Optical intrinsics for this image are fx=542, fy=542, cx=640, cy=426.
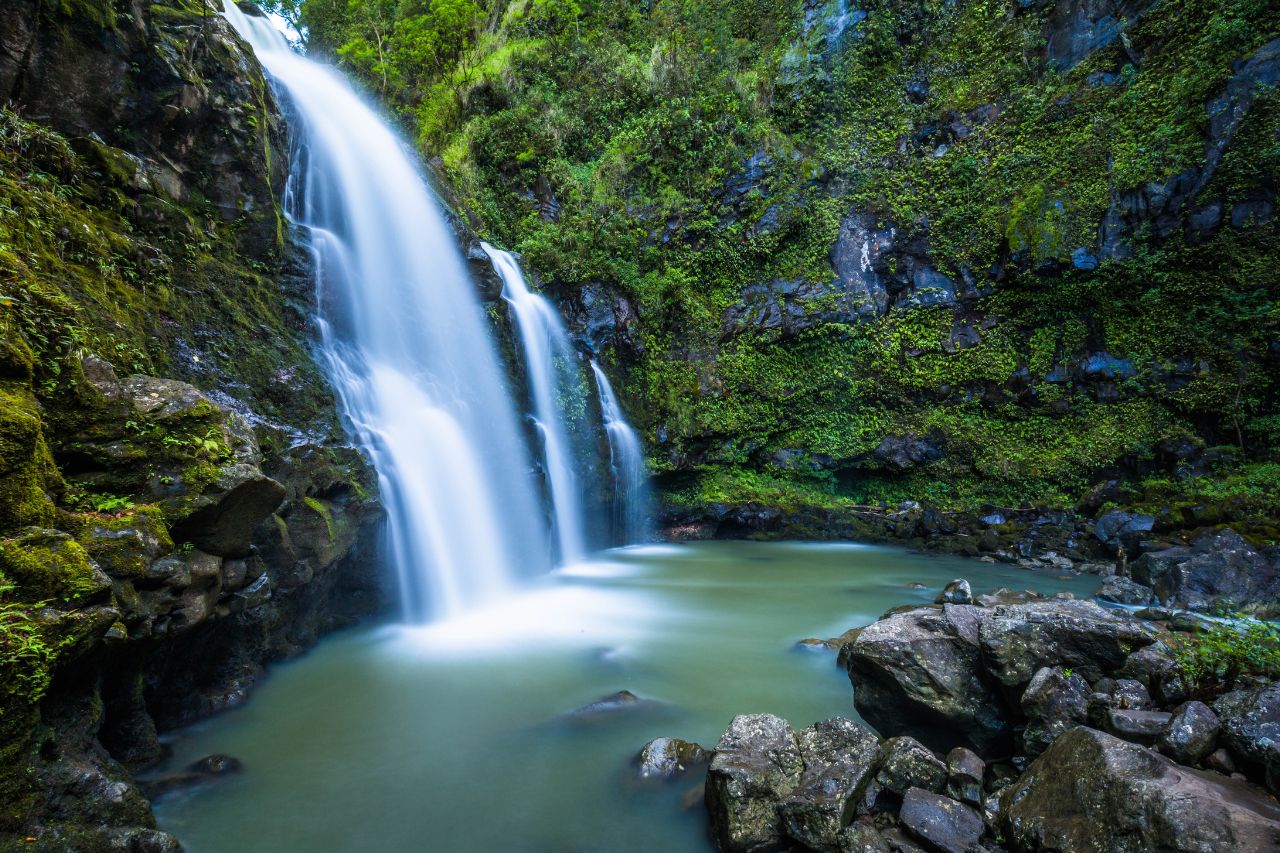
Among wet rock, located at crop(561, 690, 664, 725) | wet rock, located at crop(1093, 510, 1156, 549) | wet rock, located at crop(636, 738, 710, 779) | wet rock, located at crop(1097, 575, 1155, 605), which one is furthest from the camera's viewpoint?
wet rock, located at crop(1093, 510, 1156, 549)

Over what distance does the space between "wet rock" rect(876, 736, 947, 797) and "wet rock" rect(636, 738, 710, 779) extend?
4.30ft

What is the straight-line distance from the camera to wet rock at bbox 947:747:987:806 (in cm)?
294

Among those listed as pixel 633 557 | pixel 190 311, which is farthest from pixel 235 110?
pixel 633 557

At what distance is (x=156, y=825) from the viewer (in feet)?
10.3

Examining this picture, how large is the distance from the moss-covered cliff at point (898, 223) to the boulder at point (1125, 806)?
36.5 feet

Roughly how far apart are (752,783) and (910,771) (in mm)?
891

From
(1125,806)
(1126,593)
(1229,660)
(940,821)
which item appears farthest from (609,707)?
(1126,593)

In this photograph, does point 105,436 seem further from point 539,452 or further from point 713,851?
point 539,452

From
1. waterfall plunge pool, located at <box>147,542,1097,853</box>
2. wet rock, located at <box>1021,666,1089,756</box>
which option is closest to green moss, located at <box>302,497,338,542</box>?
waterfall plunge pool, located at <box>147,542,1097,853</box>

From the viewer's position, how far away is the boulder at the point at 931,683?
367cm

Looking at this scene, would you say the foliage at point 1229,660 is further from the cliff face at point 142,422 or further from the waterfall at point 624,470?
the waterfall at point 624,470

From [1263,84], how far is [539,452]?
1695 cm

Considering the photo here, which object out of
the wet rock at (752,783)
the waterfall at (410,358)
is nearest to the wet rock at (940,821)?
the wet rock at (752,783)

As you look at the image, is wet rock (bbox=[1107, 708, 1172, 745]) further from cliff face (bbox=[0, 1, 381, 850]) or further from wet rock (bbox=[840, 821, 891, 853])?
cliff face (bbox=[0, 1, 381, 850])
